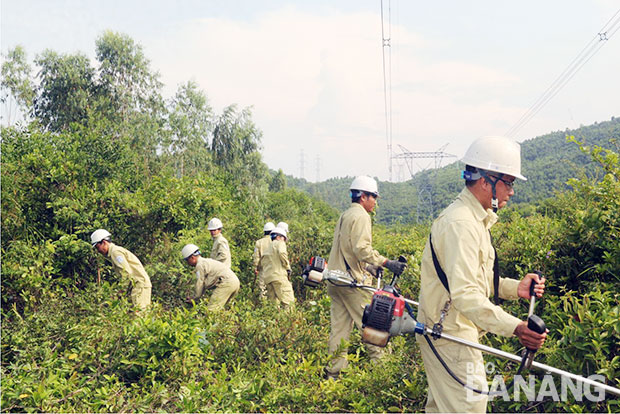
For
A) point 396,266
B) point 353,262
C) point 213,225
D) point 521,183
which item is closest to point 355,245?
point 353,262

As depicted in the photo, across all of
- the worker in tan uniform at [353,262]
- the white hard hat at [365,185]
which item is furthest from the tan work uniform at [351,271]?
the white hard hat at [365,185]

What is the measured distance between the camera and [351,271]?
588 centimetres

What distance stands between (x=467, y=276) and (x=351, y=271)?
9.94 feet

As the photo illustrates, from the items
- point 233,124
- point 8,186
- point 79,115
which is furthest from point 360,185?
point 79,115

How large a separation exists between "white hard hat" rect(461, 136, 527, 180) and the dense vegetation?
52.7 inches

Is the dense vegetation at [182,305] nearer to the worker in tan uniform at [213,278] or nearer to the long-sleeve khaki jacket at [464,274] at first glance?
the worker in tan uniform at [213,278]

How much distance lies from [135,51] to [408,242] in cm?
2527

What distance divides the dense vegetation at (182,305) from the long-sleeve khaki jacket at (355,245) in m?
0.87

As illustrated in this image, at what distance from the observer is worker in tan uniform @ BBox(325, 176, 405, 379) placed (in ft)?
18.2

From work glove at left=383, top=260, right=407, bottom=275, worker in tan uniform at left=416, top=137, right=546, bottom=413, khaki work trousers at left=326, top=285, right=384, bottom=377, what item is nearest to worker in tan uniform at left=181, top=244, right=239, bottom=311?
khaki work trousers at left=326, top=285, right=384, bottom=377

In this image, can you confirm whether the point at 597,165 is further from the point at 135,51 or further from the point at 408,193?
the point at 408,193

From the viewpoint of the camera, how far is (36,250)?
25.7 ft

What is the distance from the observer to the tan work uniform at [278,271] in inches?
364

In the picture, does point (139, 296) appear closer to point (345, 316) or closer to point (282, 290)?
point (282, 290)
